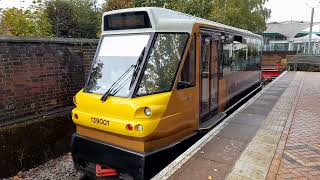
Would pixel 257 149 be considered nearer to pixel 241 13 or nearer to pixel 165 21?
pixel 165 21

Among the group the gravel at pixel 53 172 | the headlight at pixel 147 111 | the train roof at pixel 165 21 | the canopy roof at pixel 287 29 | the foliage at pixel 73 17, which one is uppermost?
the canopy roof at pixel 287 29

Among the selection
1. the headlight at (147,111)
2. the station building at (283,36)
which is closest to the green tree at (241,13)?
the headlight at (147,111)

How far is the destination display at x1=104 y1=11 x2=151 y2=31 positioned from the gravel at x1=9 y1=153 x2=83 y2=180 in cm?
307

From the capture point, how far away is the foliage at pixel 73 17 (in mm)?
14211

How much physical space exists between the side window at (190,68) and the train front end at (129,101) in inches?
8.1

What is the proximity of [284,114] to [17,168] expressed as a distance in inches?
261

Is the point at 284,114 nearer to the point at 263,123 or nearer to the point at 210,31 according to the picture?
the point at 263,123

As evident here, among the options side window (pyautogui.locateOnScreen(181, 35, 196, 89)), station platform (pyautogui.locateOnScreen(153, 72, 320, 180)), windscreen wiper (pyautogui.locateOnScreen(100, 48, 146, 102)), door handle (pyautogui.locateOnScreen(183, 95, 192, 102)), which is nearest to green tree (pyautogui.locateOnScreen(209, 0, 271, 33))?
station platform (pyautogui.locateOnScreen(153, 72, 320, 180))

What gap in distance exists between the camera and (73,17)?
15633 millimetres

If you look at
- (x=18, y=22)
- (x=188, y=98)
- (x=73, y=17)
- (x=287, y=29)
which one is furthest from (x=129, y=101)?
(x=287, y=29)

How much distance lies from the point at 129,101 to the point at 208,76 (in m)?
2.55

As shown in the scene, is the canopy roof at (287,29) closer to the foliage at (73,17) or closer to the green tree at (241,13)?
the green tree at (241,13)

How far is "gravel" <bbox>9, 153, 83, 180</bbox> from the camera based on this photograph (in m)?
6.07

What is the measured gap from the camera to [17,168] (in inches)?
239
